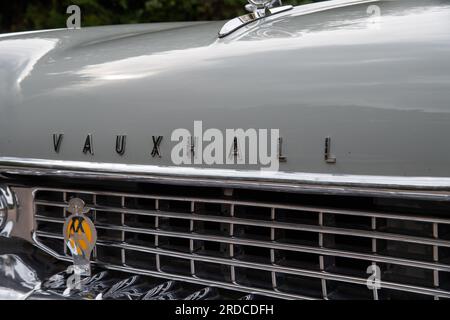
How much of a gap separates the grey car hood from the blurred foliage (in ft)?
13.4

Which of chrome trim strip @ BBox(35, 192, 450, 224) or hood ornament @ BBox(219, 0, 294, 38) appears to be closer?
chrome trim strip @ BBox(35, 192, 450, 224)

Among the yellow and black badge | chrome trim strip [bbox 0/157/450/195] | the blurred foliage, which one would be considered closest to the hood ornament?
chrome trim strip [bbox 0/157/450/195]

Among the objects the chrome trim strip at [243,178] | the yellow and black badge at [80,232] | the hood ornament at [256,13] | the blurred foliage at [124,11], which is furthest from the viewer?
the blurred foliage at [124,11]

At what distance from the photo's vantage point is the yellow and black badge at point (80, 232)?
2.15 metres

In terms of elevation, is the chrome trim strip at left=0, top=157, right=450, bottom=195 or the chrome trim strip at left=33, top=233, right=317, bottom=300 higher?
the chrome trim strip at left=0, top=157, right=450, bottom=195

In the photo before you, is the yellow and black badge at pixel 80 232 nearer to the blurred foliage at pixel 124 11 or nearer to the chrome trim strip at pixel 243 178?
the chrome trim strip at pixel 243 178

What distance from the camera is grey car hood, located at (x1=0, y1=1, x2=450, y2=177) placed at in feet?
5.45

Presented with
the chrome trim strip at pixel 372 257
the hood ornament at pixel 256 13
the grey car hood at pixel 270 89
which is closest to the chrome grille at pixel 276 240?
the chrome trim strip at pixel 372 257

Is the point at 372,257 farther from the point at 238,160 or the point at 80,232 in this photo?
the point at 80,232

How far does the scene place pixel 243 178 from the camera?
5.98 ft

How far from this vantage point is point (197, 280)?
2.02 m

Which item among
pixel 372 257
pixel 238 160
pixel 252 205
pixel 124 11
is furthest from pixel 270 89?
pixel 124 11

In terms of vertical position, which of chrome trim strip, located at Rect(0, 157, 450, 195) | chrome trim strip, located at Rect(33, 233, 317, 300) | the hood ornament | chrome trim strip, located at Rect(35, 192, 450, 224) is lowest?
chrome trim strip, located at Rect(33, 233, 317, 300)

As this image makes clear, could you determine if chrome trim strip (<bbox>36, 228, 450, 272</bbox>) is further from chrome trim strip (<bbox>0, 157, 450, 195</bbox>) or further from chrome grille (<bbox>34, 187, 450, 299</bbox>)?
chrome trim strip (<bbox>0, 157, 450, 195</bbox>)
